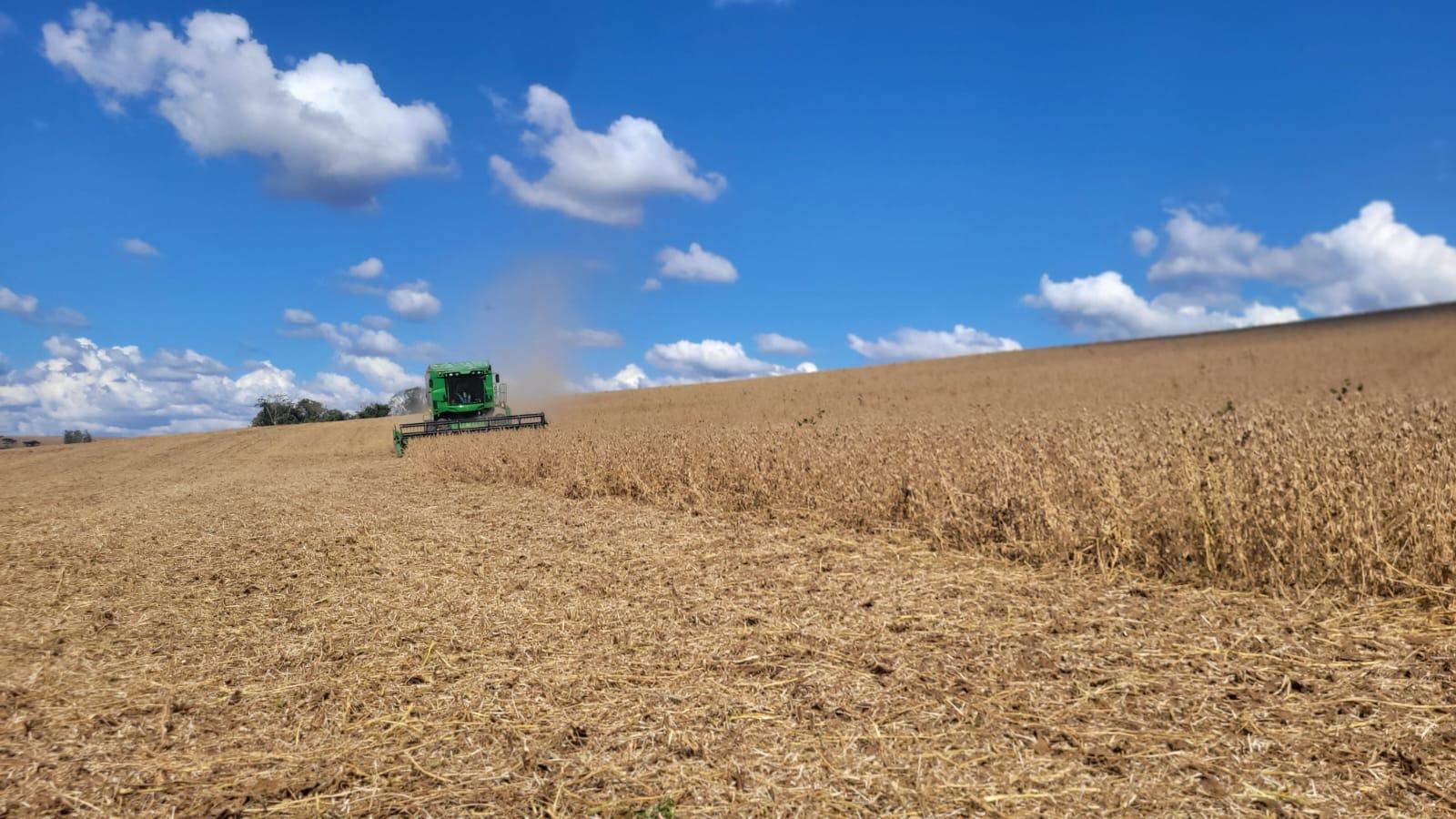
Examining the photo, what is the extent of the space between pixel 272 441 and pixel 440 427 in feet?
47.5

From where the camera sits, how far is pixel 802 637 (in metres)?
4.73

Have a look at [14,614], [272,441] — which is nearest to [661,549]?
[14,614]

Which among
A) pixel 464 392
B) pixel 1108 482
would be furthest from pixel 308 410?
pixel 1108 482

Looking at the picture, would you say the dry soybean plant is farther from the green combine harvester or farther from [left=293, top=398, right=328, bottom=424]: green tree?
[left=293, top=398, right=328, bottom=424]: green tree

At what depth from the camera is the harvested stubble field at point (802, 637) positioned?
128 inches

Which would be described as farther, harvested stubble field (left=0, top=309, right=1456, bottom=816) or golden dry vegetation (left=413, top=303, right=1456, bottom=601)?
golden dry vegetation (left=413, top=303, right=1456, bottom=601)

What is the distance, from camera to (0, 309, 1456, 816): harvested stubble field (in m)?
3.25

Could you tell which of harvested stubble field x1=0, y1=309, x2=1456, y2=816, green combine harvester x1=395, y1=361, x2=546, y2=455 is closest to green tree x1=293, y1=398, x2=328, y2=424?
green combine harvester x1=395, y1=361, x2=546, y2=455

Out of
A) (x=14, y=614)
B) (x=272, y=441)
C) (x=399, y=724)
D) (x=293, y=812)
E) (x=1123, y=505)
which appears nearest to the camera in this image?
(x=293, y=812)

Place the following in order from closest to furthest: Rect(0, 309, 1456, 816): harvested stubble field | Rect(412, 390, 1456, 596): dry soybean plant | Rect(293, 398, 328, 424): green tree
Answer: Rect(0, 309, 1456, 816): harvested stubble field, Rect(412, 390, 1456, 596): dry soybean plant, Rect(293, 398, 328, 424): green tree

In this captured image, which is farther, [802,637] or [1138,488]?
[1138,488]

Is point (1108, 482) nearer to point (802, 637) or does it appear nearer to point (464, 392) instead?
point (802, 637)

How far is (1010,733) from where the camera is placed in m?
3.52

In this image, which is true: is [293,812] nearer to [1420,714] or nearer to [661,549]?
[661,549]
